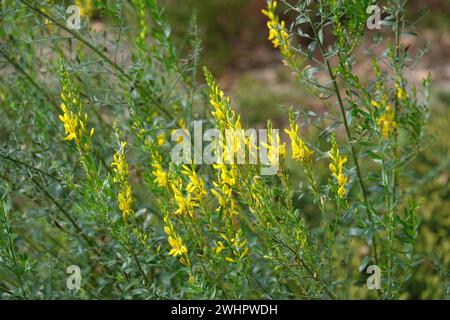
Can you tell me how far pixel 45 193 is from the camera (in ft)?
7.64

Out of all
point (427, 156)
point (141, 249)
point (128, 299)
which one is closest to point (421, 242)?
point (427, 156)

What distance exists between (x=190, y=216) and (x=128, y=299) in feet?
2.41

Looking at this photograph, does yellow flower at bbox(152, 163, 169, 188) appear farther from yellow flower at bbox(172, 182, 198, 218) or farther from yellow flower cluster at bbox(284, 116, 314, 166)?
yellow flower cluster at bbox(284, 116, 314, 166)

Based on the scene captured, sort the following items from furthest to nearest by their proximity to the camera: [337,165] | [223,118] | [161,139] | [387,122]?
[161,139], [387,122], [337,165], [223,118]

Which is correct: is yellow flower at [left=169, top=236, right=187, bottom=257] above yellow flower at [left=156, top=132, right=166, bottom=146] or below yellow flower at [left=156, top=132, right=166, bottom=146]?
below

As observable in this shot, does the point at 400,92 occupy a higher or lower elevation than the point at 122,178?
higher

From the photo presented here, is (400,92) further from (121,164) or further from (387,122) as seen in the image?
(121,164)

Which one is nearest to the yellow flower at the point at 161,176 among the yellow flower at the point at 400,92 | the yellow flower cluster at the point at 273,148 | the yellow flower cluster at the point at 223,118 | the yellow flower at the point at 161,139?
the yellow flower cluster at the point at 223,118

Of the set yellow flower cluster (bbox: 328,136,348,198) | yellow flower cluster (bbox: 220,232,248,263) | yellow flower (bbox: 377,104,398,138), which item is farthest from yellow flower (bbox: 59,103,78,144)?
yellow flower (bbox: 377,104,398,138)

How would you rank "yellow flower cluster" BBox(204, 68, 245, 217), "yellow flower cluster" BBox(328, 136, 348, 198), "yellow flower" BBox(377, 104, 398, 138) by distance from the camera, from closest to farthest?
"yellow flower cluster" BBox(204, 68, 245, 217) → "yellow flower cluster" BBox(328, 136, 348, 198) → "yellow flower" BBox(377, 104, 398, 138)

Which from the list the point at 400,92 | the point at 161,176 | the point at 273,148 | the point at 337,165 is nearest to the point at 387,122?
the point at 400,92

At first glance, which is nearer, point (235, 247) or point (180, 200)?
point (180, 200)

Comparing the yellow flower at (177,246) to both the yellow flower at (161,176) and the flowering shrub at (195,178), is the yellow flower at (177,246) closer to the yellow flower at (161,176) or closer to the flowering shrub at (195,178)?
the flowering shrub at (195,178)

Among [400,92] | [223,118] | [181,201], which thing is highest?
[400,92]
